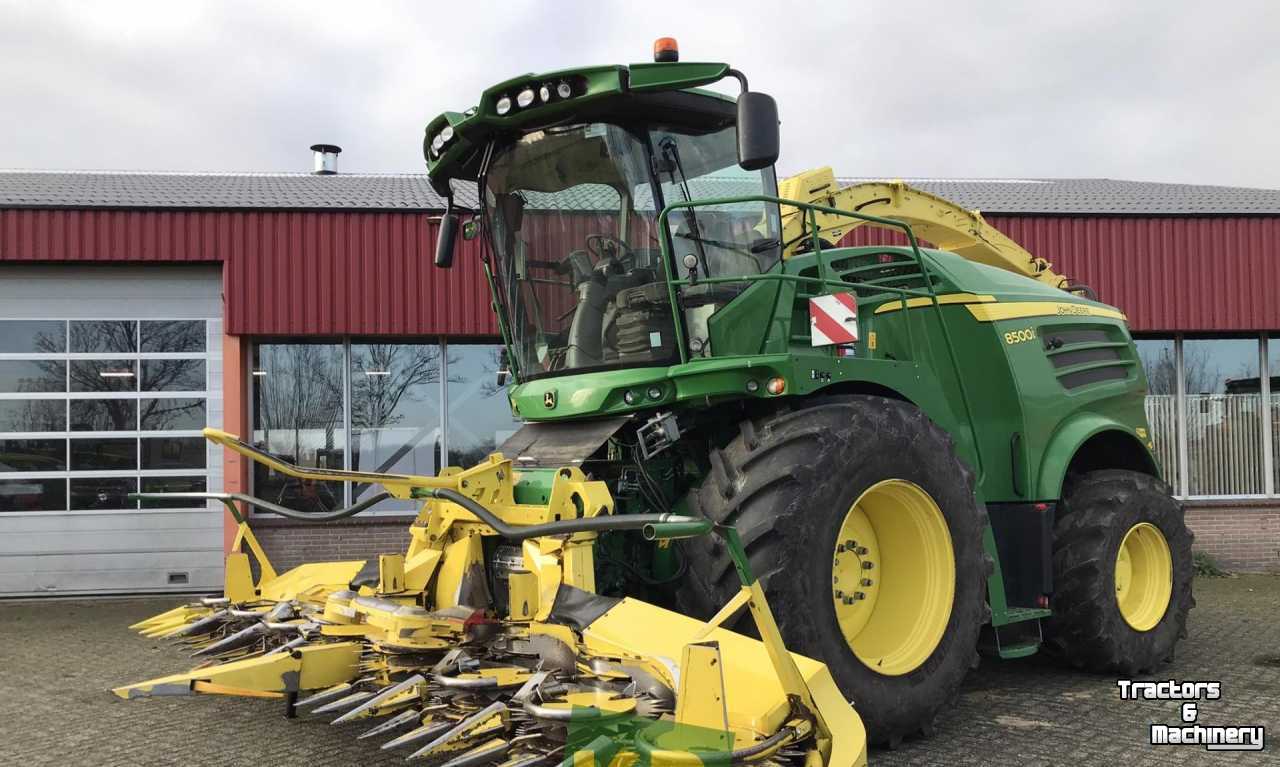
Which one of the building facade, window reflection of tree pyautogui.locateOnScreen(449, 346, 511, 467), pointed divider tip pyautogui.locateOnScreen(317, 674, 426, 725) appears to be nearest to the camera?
pointed divider tip pyautogui.locateOnScreen(317, 674, 426, 725)

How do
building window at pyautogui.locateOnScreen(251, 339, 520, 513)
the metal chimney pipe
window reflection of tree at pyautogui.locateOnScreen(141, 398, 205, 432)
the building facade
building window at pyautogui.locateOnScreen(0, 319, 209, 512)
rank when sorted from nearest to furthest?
1. the building facade
2. building window at pyautogui.locateOnScreen(0, 319, 209, 512)
3. window reflection of tree at pyautogui.locateOnScreen(141, 398, 205, 432)
4. building window at pyautogui.locateOnScreen(251, 339, 520, 513)
5. the metal chimney pipe

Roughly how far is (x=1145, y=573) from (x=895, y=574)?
2622 millimetres

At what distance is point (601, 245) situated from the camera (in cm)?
471

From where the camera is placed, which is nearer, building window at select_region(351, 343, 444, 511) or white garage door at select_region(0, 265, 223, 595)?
white garage door at select_region(0, 265, 223, 595)

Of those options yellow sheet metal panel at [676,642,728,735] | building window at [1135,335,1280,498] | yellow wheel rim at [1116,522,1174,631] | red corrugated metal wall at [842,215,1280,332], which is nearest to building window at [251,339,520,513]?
red corrugated metal wall at [842,215,1280,332]

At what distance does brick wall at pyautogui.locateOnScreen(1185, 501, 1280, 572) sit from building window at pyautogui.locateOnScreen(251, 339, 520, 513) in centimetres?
802

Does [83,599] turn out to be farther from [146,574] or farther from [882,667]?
[882,667]

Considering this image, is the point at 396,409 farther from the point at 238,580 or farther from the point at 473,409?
the point at 238,580

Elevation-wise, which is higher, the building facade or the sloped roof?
the sloped roof

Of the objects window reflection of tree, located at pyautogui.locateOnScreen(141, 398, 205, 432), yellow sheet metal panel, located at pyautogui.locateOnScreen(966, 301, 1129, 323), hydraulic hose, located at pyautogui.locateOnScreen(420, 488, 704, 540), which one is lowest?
hydraulic hose, located at pyautogui.locateOnScreen(420, 488, 704, 540)

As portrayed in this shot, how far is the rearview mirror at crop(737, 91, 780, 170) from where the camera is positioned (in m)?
3.93

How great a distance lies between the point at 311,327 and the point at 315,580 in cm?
572

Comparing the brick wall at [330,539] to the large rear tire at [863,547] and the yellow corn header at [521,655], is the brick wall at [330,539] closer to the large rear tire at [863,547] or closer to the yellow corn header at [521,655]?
the yellow corn header at [521,655]

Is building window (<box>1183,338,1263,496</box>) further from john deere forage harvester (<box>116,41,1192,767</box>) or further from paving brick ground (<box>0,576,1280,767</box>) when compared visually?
john deere forage harvester (<box>116,41,1192,767</box>)
